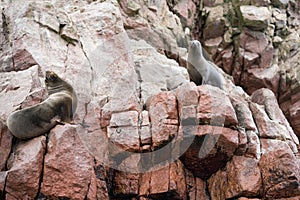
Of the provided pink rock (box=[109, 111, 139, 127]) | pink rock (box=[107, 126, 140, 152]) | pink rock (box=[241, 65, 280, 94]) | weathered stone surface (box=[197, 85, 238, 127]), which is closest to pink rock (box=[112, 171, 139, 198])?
pink rock (box=[107, 126, 140, 152])

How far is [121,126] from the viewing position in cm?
808

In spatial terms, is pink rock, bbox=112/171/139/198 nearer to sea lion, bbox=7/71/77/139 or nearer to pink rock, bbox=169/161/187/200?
pink rock, bbox=169/161/187/200

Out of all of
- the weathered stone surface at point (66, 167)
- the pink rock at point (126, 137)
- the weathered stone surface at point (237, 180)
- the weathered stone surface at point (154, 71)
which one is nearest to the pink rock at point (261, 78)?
the weathered stone surface at point (154, 71)

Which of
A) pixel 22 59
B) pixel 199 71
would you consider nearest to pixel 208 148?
pixel 199 71

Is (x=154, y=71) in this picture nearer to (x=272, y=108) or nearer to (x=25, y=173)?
(x=272, y=108)

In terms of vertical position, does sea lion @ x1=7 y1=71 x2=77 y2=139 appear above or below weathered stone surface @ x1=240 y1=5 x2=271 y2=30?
above

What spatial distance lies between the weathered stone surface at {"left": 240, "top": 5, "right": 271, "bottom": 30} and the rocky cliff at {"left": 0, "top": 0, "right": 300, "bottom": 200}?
262 inches

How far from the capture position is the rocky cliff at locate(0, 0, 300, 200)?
270 inches

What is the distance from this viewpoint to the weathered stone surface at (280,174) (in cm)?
745

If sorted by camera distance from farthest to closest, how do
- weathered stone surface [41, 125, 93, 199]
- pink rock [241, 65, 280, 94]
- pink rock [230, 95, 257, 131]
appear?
pink rock [241, 65, 280, 94] → pink rock [230, 95, 257, 131] → weathered stone surface [41, 125, 93, 199]

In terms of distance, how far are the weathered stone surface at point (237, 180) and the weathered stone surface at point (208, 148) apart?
181 mm

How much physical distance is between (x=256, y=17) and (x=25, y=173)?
1518cm

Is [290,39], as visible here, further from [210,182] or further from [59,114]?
[59,114]

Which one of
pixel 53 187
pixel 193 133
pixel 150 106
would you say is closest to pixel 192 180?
pixel 193 133
